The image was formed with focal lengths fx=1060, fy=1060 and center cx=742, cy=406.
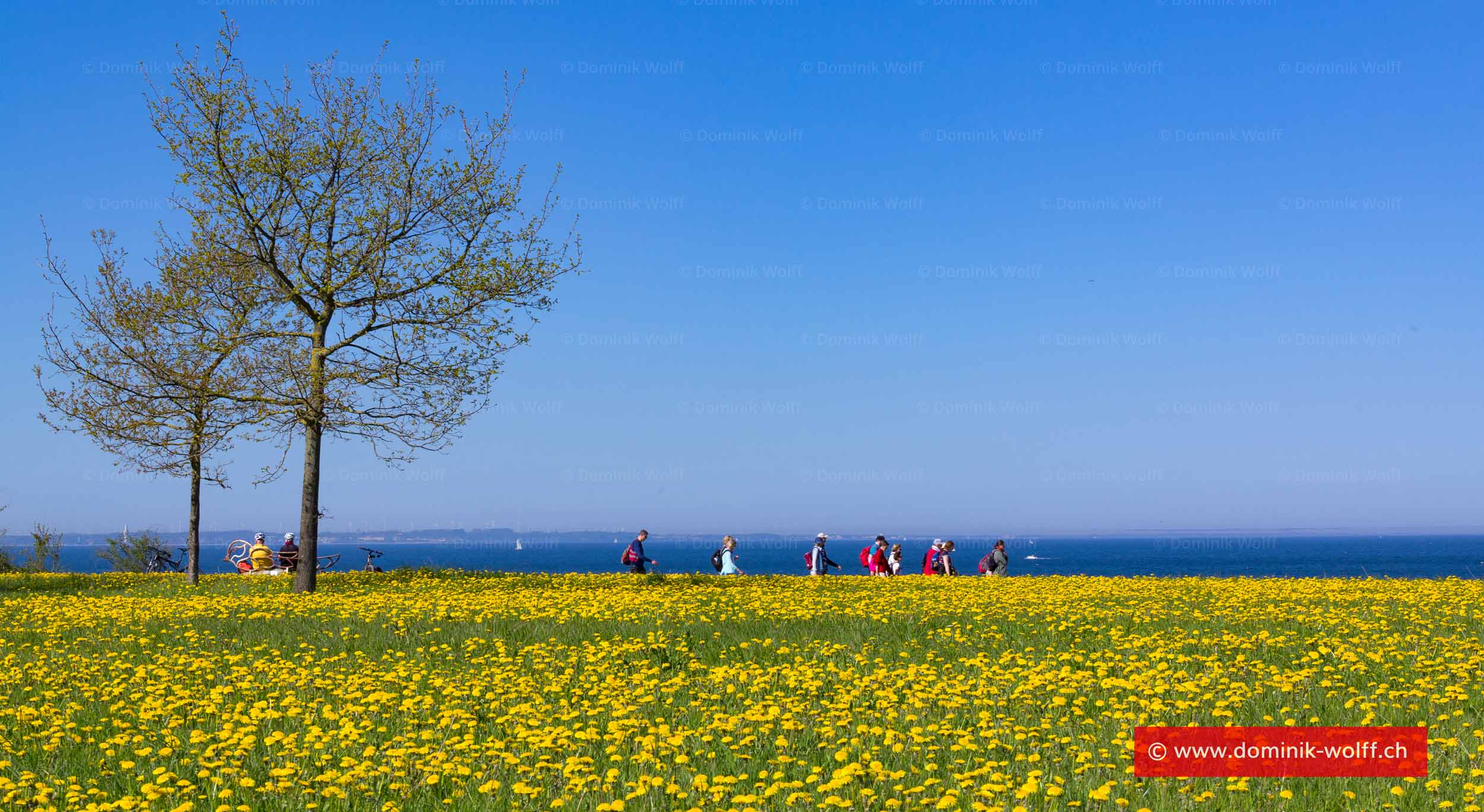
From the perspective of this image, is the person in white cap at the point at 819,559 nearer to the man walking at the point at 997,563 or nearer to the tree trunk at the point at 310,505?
the man walking at the point at 997,563

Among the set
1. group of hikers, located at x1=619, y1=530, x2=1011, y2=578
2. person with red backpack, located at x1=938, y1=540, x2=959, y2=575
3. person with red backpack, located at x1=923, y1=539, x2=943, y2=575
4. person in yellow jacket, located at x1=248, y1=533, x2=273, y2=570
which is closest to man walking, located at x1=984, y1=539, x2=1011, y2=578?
group of hikers, located at x1=619, y1=530, x2=1011, y2=578

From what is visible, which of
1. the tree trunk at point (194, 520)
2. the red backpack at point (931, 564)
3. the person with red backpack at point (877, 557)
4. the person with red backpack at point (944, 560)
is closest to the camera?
the tree trunk at point (194, 520)

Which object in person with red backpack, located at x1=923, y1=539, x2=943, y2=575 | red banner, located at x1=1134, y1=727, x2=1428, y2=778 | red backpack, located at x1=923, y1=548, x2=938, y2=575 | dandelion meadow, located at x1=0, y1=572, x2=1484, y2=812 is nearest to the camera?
dandelion meadow, located at x1=0, y1=572, x2=1484, y2=812

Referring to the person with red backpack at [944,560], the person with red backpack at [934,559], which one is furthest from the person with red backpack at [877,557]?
the person with red backpack at [944,560]

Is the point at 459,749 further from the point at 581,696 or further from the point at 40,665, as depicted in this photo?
the point at 40,665

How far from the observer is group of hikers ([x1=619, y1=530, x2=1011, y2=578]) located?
95.5 ft

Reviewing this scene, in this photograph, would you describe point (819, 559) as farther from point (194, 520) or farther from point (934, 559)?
point (194, 520)

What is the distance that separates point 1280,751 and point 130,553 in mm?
42940

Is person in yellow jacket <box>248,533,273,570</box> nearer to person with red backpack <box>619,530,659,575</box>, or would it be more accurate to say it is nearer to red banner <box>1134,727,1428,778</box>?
person with red backpack <box>619,530,659,575</box>

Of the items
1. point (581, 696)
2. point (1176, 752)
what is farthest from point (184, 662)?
point (1176, 752)

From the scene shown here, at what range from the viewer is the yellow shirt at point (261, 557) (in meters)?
32.3

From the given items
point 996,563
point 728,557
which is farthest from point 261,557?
point 996,563

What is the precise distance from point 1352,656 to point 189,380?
20.5 m

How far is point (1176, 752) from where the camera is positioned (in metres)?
7.66
